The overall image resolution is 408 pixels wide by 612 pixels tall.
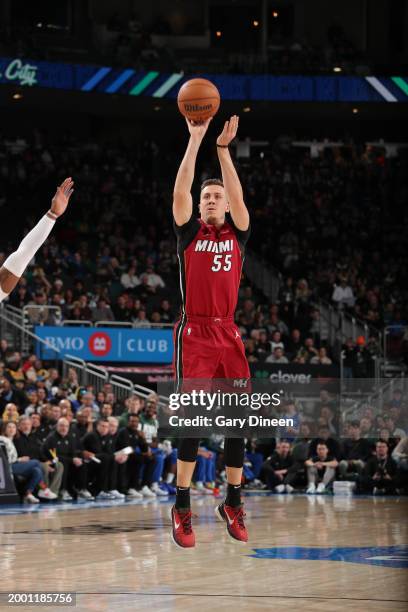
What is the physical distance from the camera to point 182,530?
25.8ft

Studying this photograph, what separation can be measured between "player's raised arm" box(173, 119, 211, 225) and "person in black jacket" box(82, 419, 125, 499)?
1195 centimetres

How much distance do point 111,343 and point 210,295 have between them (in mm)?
16813

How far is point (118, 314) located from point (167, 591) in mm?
16165

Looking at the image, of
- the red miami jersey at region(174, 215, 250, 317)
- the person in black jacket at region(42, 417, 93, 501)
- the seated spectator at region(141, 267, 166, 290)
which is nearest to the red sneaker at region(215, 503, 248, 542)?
the red miami jersey at region(174, 215, 250, 317)

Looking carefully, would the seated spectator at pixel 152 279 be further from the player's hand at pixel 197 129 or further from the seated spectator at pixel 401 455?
the player's hand at pixel 197 129

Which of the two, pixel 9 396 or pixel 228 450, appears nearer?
pixel 228 450

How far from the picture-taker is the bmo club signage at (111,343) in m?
23.6

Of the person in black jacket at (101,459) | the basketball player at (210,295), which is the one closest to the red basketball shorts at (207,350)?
the basketball player at (210,295)

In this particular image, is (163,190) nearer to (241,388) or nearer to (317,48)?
(317,48)

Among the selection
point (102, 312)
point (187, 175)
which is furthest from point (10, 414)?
point (187, 175)

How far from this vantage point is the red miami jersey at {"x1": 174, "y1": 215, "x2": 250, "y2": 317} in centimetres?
774

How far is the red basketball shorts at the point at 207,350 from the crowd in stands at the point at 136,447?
10185mm

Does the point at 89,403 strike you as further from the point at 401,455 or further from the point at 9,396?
the point at 401,455

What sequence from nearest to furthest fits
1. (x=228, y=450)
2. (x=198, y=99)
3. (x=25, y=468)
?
(x=198, y=99), (x=228, y=450), (x=25, y=468)
